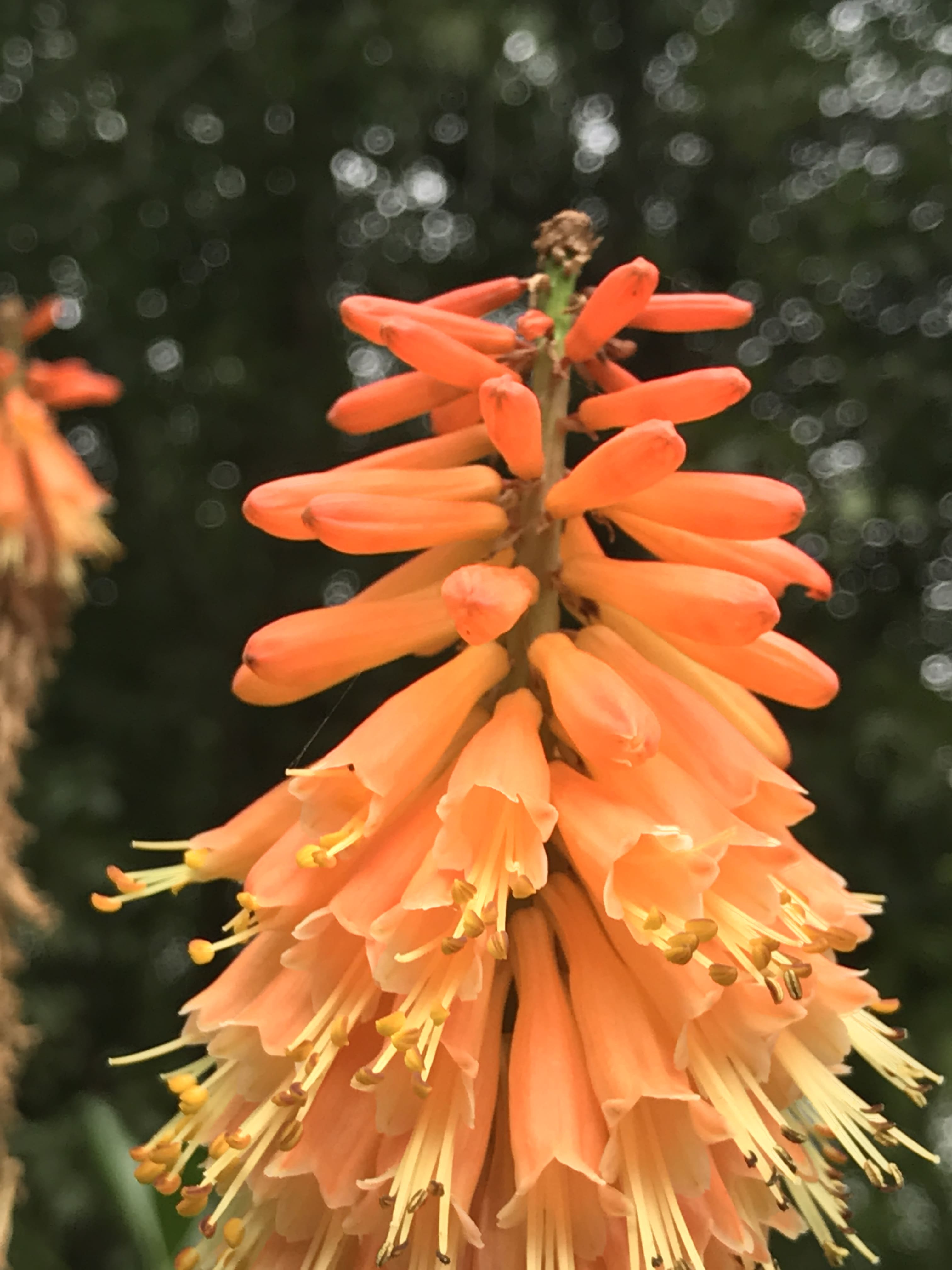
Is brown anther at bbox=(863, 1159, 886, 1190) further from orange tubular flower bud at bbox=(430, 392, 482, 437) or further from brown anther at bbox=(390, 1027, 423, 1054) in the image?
Answer: orange tubular flower bud at bbox=(430, 392, 482, 437)

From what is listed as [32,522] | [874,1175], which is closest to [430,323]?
[874,1175]

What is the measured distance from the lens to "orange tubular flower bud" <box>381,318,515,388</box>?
864 millimetres

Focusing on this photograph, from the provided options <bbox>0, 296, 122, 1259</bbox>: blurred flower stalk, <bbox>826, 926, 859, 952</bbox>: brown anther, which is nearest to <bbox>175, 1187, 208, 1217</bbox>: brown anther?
<bbox>826, 926, 859, 952</bbox>: brown anther

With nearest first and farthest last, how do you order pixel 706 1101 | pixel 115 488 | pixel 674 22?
pixel 706 1101
pixel 674 22
pixel 115 488

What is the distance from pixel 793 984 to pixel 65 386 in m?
2.08

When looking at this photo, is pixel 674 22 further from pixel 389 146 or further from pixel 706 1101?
pixel 706 1101

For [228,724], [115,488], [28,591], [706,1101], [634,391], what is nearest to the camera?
[706,1101]

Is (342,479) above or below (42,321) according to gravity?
below

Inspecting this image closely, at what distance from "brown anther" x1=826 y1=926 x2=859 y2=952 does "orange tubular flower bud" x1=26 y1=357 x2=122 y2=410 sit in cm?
202

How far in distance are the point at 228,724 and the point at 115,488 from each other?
988 millimetres

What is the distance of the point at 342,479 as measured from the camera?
89 cm

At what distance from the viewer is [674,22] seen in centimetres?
292

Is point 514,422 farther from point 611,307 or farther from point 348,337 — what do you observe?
point 348,337

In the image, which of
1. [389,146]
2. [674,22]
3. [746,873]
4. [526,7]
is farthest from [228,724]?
[746,873]
